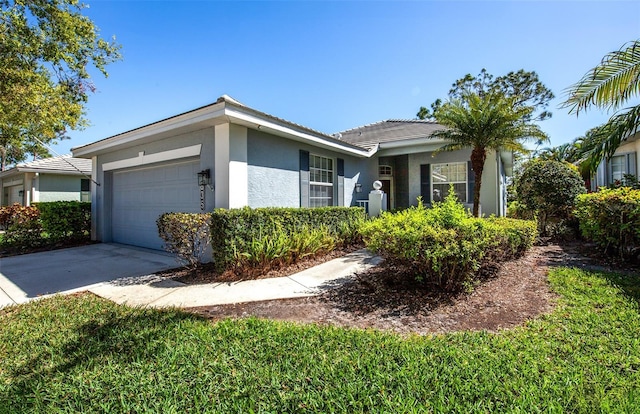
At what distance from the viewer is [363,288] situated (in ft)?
16.3

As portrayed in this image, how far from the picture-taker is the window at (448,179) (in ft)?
35.8

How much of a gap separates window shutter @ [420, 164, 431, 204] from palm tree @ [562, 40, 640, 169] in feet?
16.5

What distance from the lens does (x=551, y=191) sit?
918cm

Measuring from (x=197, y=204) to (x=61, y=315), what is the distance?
3.97 m

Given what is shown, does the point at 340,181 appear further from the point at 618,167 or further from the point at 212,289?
the point at 618,167

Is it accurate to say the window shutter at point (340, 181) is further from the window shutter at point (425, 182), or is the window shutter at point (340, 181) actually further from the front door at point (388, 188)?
the window shutter at point (425, 182)

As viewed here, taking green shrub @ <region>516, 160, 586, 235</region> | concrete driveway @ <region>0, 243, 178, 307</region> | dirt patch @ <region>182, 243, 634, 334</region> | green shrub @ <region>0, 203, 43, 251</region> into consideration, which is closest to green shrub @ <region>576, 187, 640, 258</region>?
dirt patch @ <region>182, 243, 634, 334</region>

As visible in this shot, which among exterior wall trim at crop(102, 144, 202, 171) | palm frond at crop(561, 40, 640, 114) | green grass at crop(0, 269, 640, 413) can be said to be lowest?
green grass at crop(0, 269, 640, 413)

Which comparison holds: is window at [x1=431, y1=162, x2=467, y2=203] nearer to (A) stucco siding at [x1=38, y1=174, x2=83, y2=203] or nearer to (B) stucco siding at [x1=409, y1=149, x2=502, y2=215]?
(B) stucco siding at [x1=409, y1=149, x2=502, y2=215]

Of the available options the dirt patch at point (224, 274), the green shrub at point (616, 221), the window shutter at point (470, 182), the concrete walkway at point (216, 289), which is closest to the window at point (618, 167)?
the window shutter at point (470, 182)

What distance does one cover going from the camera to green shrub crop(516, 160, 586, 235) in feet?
29.7

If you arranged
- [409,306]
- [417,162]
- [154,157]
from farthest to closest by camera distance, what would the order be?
1. [417,162]
2. [154,157]
3. [409,306]

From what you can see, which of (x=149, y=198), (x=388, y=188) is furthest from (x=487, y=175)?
(x=149, y=198)

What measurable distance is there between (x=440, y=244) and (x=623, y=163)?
13.5 m
